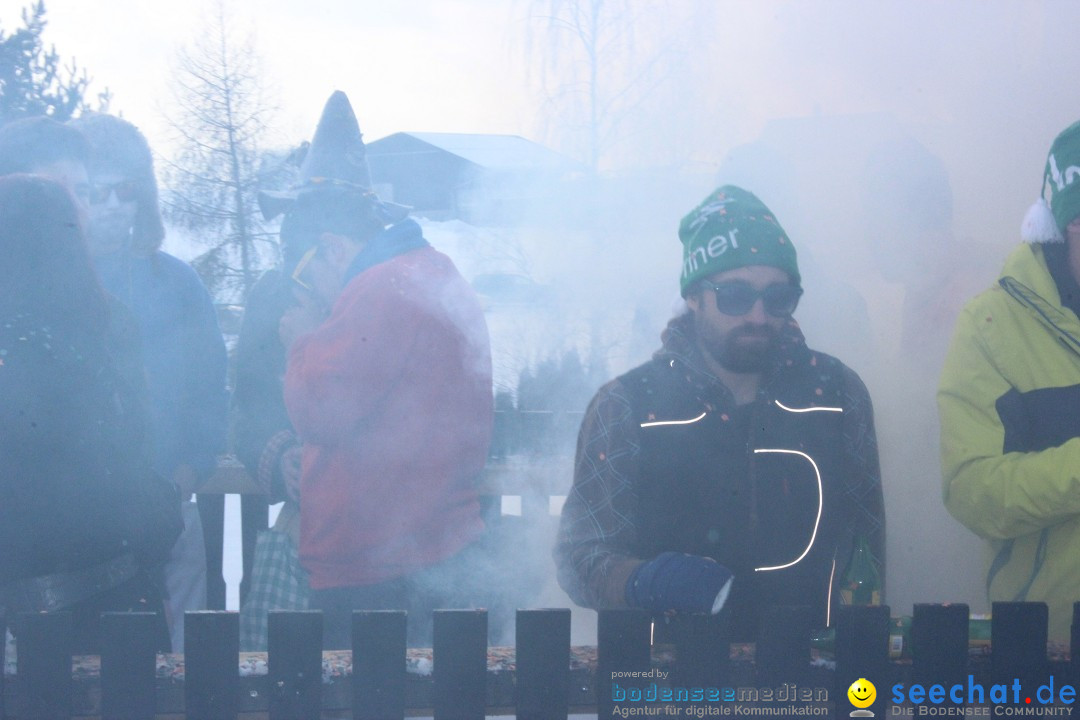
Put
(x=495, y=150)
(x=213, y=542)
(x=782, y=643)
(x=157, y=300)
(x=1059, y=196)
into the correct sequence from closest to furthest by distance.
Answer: (x=782, y=643), (x=1059, y=196), (x=157, y=300), (x=495, y=150), (x=213, y=542)

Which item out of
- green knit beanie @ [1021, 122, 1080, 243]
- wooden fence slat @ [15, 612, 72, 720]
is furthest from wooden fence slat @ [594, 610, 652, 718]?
green knit beanie @ [1021, 122, 1080, 243]

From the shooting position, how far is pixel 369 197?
2535 millimetres

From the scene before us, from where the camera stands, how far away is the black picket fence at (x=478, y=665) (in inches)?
78.6

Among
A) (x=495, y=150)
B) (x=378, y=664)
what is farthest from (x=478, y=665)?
(x=495, y=150)

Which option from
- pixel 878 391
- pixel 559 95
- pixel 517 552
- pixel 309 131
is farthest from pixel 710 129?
pixel 517 552

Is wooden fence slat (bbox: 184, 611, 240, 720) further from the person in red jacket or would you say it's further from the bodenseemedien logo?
the bodenseemedien logo

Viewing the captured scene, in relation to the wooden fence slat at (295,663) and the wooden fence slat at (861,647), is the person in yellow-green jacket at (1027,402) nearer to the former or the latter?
the wooden fence slat at (861,647)

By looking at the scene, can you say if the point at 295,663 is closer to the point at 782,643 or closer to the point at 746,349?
the point at 782,643

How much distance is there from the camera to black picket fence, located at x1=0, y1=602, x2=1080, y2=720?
200 centimetres

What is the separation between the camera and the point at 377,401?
2.37 metres

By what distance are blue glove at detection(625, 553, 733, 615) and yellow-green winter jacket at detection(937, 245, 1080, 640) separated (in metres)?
0.65

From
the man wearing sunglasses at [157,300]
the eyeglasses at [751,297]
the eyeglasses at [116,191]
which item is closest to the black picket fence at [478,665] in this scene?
the man wearing sunglasses at [157,300]

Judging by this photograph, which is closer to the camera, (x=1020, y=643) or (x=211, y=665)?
(x=211, y=665)

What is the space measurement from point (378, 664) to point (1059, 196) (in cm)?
190
